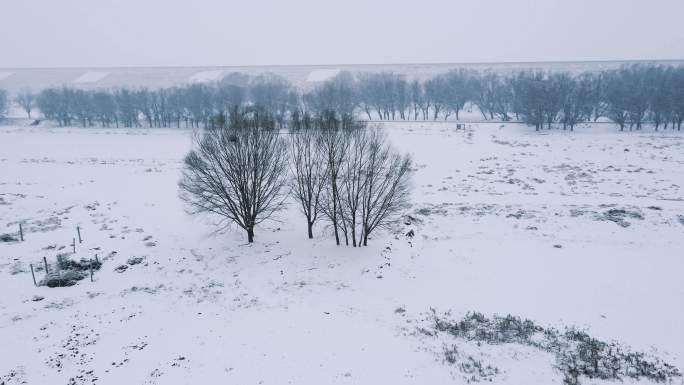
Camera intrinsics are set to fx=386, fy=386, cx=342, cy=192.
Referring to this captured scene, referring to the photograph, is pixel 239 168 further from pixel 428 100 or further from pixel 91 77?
pixel 91 77

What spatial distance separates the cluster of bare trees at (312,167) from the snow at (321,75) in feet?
398

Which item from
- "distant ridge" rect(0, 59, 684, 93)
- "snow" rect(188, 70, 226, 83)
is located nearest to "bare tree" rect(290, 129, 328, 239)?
"distant ridge" rect(0, 59, 684, 93)

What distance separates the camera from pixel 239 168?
24.2m

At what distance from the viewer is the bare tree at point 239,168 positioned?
78.9 feet

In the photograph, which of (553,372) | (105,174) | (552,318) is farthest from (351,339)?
(105,174)

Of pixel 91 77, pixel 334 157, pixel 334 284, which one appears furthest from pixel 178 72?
pixel 334 284

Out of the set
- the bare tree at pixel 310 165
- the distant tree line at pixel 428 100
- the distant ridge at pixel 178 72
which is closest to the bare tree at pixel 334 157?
the bare tree at pixel 310 165

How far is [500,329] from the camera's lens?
1728 centimetres

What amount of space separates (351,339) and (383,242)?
9782 millimetres

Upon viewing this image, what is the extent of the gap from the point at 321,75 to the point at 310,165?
135259 mm

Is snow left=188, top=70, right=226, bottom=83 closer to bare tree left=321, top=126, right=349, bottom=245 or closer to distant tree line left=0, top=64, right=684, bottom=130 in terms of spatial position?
distant tree line left=0, top=64, right=684, bottom=130

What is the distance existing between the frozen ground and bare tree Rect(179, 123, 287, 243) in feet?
9.85

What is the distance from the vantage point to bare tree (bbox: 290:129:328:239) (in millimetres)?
23844

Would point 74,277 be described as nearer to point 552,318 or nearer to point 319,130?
point 319,130
